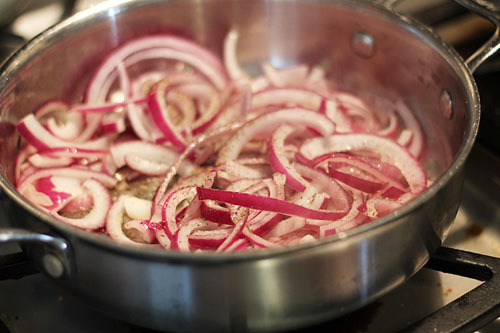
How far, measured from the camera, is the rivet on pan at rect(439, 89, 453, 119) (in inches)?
44.9

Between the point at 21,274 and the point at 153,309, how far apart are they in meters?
0.32

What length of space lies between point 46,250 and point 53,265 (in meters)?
0.02

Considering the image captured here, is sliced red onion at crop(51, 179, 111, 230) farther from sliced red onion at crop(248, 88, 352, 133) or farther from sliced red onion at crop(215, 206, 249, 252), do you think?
sliced red onion at crop(248, 88, 352, 133)

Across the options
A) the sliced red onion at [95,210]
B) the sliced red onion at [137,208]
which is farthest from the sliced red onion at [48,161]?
the sliced red onion at [137,208]

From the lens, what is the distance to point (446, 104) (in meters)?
1.16

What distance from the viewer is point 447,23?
5.01ft

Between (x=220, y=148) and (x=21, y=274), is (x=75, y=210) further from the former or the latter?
(x=220, y=148)

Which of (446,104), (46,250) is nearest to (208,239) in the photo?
(46,250)

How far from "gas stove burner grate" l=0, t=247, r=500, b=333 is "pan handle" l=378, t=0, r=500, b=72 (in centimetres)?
35

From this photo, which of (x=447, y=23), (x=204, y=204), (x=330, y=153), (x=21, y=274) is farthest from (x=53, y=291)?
(x=447, y=23)

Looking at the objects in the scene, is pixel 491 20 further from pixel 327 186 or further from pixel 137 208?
pixel 137 208

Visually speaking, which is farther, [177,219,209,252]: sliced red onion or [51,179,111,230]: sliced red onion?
[51,179,111,230]: sliced red onion

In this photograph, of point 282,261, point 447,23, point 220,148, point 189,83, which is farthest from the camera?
point 447,23

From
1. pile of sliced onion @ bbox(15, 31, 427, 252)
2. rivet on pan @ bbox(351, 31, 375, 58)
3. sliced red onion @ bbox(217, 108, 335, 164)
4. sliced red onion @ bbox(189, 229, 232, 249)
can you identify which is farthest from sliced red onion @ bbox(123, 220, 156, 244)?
rivet on pan @ bbox(351, 31, 375, 58)
